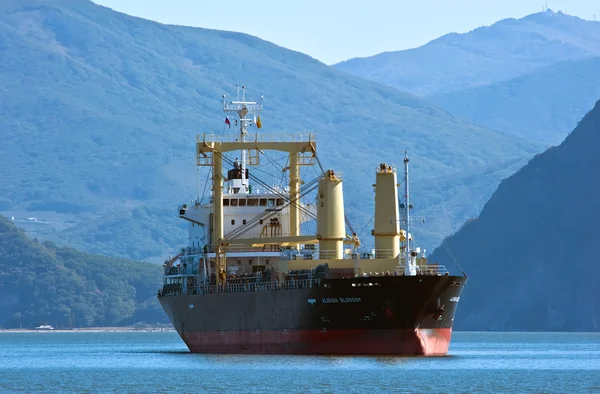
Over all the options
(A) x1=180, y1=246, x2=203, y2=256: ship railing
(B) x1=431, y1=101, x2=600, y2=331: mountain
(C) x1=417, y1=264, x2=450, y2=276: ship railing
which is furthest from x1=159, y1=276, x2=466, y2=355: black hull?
(B) x1=431, y1=101, x2=600, y2=331: mountain

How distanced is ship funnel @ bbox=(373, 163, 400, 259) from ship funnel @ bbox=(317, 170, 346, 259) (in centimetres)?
236

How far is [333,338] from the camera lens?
3078 inches

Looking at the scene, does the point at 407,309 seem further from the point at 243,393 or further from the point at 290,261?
the point at 243,393

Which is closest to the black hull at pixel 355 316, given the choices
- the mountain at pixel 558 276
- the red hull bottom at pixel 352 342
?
the red hull bottom at pixel 352 342

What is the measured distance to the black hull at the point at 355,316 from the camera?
75688 mm

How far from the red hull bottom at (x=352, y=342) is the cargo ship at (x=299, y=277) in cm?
5

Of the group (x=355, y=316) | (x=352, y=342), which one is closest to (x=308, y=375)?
(x=355, y=316)

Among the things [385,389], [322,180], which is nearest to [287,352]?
[322,180]

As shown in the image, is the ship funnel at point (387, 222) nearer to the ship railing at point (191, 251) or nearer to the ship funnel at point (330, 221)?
the ship funnel at point (330, 221)

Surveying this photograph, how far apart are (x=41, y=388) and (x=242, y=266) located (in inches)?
1089

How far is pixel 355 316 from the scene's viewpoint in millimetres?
77000

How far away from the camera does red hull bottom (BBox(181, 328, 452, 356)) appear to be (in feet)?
252

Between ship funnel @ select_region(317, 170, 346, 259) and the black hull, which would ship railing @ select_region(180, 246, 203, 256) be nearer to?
the black hull

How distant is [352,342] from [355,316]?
5.04 ft
